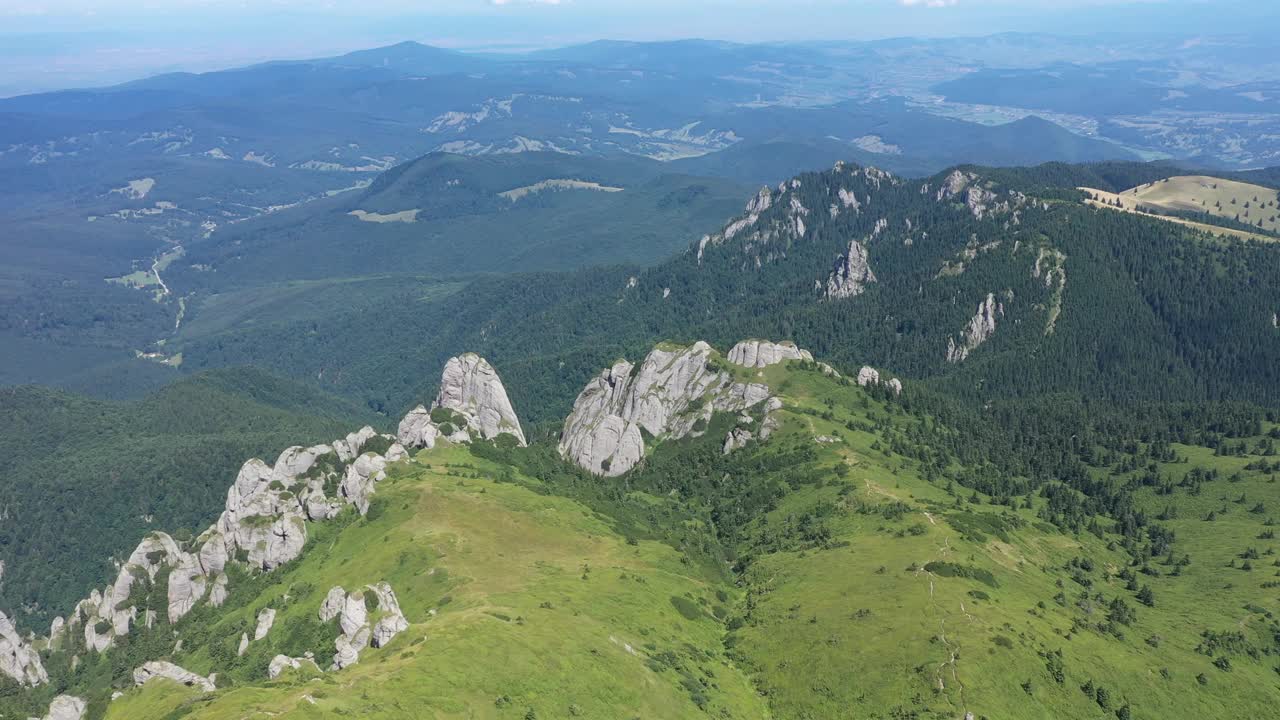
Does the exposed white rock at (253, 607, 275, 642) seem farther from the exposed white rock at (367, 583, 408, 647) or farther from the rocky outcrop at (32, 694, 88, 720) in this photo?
the exposed white rock at (367, 583, 408, 647)

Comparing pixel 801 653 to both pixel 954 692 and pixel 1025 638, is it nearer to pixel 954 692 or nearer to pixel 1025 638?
pixel 954 692

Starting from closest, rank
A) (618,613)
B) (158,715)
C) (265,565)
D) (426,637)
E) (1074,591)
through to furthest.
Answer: (158,715)
(426,637)
(618,613)
(1074,591)
(265,565)

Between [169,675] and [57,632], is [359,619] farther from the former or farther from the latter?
[57,632]

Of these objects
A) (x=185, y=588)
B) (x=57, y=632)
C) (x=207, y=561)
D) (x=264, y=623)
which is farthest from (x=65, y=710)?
(x=57, y=632)

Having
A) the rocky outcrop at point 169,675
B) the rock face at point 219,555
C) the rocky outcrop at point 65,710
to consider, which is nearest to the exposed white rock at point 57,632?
the rock face at point 219,555

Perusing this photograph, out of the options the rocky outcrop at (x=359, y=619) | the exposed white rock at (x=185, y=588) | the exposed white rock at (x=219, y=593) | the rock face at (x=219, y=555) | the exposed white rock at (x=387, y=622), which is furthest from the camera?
the exposed white rock at (x=185, y=588)

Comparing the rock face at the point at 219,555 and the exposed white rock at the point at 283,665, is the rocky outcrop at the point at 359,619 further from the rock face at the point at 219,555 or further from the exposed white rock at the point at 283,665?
the rock face at the point at 219,555

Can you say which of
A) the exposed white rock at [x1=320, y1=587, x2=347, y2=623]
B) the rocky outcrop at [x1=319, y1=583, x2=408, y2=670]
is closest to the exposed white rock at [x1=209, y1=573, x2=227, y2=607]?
the rocky outcrop at [x1=319, y1=583, x2=408, y2=670]

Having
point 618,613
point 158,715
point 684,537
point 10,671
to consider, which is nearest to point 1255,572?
point 684,537
